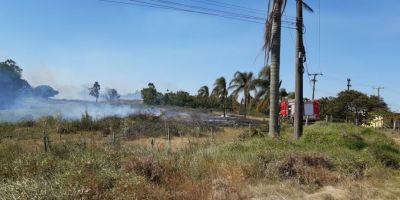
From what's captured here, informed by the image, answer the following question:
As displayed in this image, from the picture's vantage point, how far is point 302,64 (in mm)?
20219

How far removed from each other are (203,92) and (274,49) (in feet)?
253

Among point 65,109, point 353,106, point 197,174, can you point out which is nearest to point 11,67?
point 65,109

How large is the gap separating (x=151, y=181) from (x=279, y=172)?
11.5ft

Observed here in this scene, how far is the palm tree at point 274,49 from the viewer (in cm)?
1830

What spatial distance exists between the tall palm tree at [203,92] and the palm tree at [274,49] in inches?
2990

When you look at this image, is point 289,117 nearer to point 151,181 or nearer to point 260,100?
point 260,100

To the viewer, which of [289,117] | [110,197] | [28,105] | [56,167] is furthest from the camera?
Answer: [28,105]

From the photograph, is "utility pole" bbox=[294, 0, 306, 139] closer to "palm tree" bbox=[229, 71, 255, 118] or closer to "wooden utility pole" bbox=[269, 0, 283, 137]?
"wooden utility pole" bbox=[269, 0, 283, 137]

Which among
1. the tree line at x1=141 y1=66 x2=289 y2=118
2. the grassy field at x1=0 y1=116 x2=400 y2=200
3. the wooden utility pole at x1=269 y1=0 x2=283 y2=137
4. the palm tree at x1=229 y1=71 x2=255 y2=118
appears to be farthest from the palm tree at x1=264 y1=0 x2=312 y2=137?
the palm tree at x1=229 y1=71 x2=255 y2=118

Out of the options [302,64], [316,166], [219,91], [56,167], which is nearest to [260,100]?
[219,91]

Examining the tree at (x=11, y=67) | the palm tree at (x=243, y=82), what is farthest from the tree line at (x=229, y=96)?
the tree at (x=11, y=67)

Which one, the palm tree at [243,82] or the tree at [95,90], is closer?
the palm tree at [243,82]

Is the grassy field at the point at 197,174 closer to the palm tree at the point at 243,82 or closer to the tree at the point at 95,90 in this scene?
the palm tree at the point at 243,82

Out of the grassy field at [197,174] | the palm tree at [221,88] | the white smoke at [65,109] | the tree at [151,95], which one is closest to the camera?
the grassy field at [197,174]
